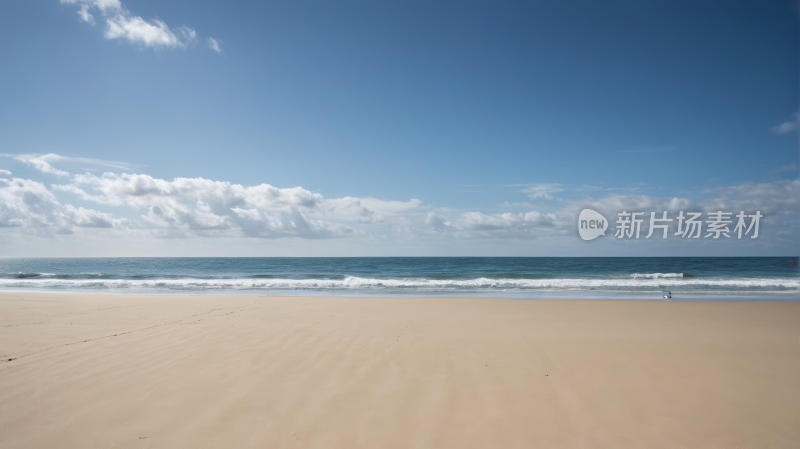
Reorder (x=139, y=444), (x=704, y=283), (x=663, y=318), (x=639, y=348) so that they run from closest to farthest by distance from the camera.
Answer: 1. (x=139, y=444)
2. (x=639, y=348)
3. (x=663, y=318)
4. (x=704, y=283)

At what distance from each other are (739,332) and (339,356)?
29.9ft

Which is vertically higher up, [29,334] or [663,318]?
[29,334]

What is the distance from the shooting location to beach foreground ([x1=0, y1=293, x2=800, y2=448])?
3.43m

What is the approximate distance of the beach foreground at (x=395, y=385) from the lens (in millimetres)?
3434

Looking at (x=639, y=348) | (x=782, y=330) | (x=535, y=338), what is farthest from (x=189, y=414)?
(x=782, y=330)

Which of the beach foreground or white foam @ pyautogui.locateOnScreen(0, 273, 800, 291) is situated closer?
the beach foreground

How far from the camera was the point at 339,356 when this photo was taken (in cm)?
571

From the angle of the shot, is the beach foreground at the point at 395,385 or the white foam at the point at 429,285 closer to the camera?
the beach foreground at the point at 395,385

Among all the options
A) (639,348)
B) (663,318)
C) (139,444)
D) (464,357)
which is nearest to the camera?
(139,444)

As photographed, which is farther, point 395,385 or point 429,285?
point 429,285

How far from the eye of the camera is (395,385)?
4.51m

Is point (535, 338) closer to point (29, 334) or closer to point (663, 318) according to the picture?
point (663, 318)

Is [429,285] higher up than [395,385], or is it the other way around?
[395,385]

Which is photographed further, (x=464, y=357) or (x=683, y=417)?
(x=464, y=357)
